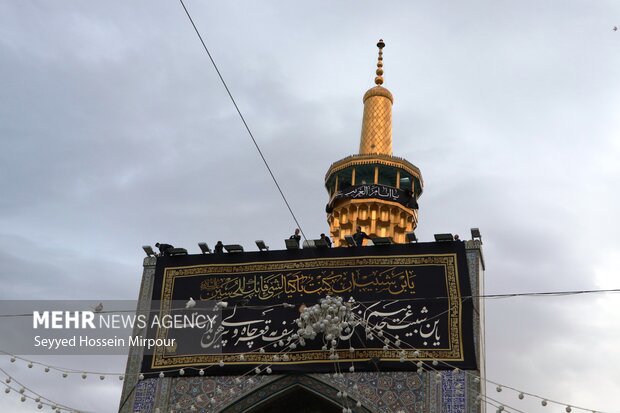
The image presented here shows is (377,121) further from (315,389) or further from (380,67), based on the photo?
(315,389)

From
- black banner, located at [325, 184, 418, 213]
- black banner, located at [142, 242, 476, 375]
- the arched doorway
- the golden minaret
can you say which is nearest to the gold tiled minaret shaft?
the golden minaret

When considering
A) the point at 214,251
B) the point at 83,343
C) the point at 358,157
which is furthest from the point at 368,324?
the point at 358,157

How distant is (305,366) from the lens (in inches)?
402

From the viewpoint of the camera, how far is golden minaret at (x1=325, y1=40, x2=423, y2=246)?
14.6 metres

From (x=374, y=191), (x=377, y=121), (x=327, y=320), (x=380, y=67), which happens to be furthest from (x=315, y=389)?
(x=380, y=67)

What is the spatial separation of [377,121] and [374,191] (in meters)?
2.39

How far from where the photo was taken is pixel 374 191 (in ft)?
47.7

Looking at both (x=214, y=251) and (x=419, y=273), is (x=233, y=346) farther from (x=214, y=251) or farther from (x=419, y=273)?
(x=419, y=273)

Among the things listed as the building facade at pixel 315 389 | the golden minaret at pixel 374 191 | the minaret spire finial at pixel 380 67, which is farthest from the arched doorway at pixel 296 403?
the minaret spire finial at pixel 380 67

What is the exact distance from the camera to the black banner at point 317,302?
396 inches

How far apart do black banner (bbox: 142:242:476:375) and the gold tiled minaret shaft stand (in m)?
5.28

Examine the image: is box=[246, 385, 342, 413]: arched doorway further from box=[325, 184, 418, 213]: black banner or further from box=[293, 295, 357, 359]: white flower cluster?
box=[325, 184, 418, 213]: black banner

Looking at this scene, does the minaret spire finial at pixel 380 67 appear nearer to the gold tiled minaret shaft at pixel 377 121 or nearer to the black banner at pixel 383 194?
the gold tiled minaret shaft at pixel 377 121

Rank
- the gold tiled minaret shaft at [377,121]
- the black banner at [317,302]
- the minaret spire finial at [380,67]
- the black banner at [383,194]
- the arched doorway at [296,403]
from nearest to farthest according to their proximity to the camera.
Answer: the black banner at [317,302]
the arched doorway at [296,403]
the black banner at [383,194]
the gold tiled minaret shaft at [377,121]
the minaret spire finial at [380,67]
